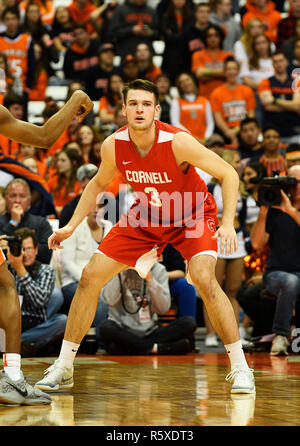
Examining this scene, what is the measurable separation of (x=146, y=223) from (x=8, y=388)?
132cm

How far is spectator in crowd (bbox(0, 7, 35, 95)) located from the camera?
10.8 m

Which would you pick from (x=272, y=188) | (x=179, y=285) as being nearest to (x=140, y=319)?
(x=179, y=285)

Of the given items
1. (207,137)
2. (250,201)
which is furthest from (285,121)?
(250,201)

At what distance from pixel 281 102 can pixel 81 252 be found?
3.97 metres

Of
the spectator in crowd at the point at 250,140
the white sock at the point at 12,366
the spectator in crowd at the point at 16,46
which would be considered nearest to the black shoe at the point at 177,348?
the spectator in crowd at the point at 250,140

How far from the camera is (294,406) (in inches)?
157

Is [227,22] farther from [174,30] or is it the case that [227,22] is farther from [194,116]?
[194,116]

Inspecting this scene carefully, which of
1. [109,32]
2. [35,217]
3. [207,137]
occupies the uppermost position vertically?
[109,32]

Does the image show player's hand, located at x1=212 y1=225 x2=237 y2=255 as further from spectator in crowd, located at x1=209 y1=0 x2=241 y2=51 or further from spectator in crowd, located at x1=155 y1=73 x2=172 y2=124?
spectator in crowd, located at x1=209 y1=0 x2=241 y2=51

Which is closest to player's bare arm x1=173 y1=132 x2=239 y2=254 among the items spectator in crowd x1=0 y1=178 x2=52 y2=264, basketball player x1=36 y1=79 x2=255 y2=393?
basketball player x1=36 y1=79 x2=255 y2=393

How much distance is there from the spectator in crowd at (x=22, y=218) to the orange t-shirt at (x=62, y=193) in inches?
49.6

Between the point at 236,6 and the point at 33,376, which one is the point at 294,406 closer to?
the point at 33,376

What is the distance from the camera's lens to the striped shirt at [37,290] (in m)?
6.68

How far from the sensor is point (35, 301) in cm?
680
